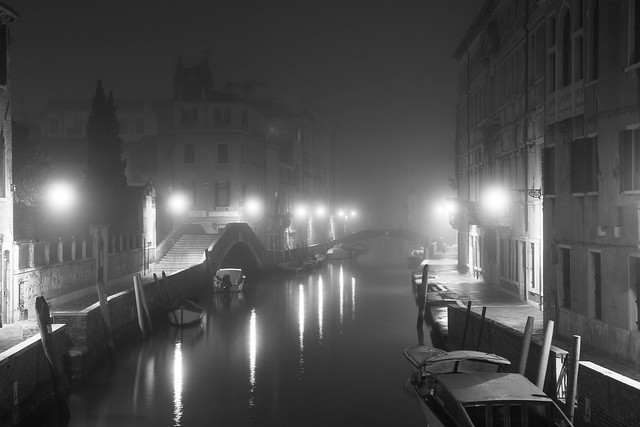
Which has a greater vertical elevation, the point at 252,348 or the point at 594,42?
the point at 594,42

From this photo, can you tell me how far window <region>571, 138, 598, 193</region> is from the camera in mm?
15812

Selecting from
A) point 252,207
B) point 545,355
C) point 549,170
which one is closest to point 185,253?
point 252,207

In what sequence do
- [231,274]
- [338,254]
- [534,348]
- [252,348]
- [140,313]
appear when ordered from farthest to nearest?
[338,254]
[231,274]
[252,348]
[140,313]
[534,348]

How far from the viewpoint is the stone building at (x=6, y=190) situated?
2161 cm

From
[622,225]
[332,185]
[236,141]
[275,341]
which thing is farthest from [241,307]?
[332,185]

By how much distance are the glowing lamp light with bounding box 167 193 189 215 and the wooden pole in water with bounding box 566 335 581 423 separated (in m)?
40.1

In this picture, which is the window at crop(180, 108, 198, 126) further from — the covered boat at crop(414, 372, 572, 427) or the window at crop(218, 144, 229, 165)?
the covered boat at crop(414, 372, 572, 427)

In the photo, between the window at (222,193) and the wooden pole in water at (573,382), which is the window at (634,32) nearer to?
the wooden pole in water at (573,382)

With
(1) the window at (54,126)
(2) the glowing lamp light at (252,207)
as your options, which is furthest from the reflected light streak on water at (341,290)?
(1) the window at (54,126)

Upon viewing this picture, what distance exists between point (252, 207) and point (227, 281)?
13.1 meters

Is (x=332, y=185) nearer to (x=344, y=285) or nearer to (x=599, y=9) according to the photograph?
(x=344, y=285)

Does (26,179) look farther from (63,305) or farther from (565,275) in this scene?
(565,275)

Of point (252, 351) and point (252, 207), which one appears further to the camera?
point (252, 207)

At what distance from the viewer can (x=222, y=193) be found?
53500 mm
